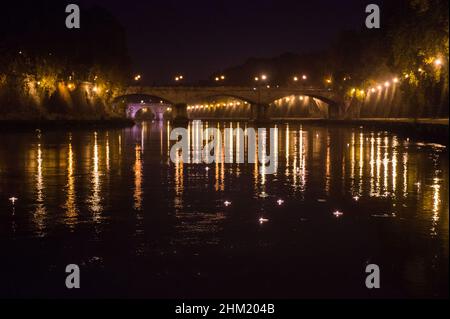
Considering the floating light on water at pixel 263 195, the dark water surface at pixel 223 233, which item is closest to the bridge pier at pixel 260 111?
the dark water surface at pixel 223 233

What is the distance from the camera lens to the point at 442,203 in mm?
14977

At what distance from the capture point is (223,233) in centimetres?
1134

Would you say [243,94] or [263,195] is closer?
[263,195]

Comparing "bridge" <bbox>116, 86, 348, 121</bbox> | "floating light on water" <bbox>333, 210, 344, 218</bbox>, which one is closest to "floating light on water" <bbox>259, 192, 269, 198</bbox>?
"floating light on water" <bbox>333, 210, 344, 218</bbox>

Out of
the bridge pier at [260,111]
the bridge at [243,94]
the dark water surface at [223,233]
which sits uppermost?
the bridge at [243,94]

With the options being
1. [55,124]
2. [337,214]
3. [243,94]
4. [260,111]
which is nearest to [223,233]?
[337,214]

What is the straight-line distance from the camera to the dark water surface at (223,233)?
8320 mm

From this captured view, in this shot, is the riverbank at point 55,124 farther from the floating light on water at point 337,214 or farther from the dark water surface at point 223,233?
the floating light on water at point 337,214

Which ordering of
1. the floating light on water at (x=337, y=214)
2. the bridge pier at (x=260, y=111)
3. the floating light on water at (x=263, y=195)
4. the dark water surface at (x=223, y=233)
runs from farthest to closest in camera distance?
the bridge pier at (x=260, y=111), the floating light on water at (x=263, y=195), the floating light on water at (x=337, y=214), the dark water surface at (x=223, y=233)

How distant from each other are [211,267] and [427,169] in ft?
51.7

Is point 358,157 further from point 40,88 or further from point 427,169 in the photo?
point 40,88

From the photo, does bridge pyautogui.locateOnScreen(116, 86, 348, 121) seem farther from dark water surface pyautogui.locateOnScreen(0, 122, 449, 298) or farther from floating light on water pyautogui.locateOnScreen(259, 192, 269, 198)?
floating light on water pyautogui.locateOnScreen(259, 192, 269, 198)

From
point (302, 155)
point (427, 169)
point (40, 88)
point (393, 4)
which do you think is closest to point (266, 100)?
point (40, 88)

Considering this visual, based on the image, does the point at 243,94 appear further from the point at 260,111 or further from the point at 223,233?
the point at 223,233
